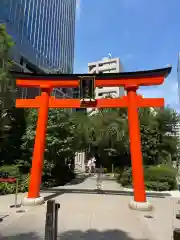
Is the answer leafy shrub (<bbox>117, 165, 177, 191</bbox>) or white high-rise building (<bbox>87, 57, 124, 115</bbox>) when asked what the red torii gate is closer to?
leafy shrub (<bbox>117, 165, 177, 191</bbox>)

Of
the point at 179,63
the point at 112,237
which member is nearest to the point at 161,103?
the point at 112,237

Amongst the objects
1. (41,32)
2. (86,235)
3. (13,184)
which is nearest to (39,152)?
(13,184)

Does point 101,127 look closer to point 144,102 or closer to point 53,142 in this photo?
point 53,142

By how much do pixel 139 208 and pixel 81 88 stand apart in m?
5.64

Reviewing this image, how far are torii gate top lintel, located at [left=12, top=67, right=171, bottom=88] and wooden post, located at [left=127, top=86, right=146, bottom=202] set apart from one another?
1.69 ft

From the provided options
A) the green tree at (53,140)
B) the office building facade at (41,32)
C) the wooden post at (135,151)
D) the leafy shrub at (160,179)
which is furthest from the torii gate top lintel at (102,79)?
the office building facade at (41,32)

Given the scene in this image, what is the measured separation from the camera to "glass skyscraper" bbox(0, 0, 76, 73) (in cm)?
2823

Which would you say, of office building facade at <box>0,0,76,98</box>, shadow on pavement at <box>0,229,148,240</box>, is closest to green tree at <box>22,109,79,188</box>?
shadow on pavement at <box>0,229,148,240</box>

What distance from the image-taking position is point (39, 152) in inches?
364

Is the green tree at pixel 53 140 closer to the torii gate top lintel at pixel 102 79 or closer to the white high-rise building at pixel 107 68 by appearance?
the torii gate top lintel at pixel 102 79

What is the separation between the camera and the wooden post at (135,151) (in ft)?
27.5

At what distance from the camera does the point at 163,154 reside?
58.0 ft

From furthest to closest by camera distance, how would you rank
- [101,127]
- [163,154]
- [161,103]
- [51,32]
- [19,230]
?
[51,32], [101,127], [163,154], [161,103], [19,230]

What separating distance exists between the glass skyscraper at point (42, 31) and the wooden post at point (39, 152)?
18251mm
